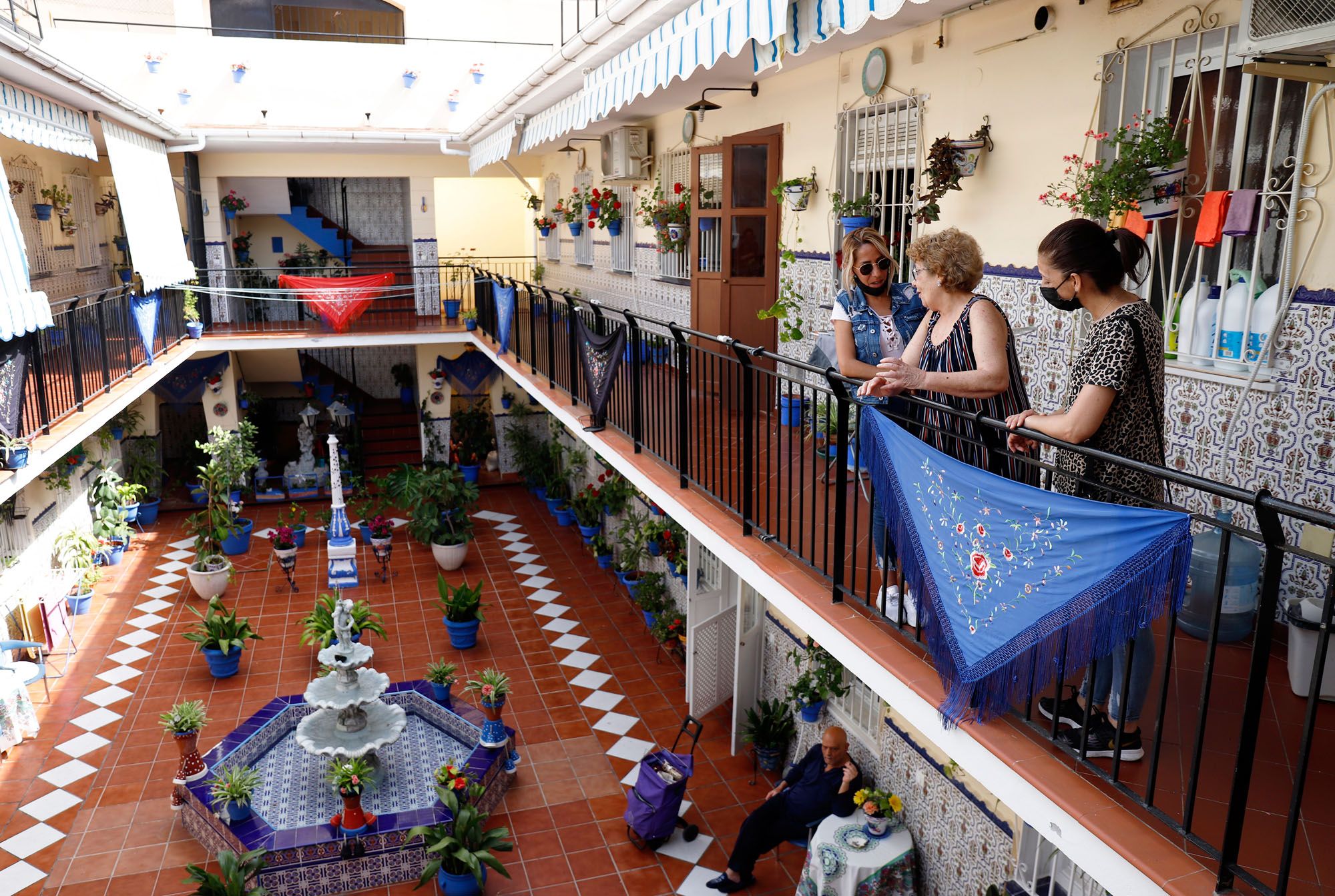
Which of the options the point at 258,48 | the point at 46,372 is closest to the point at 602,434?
the point at 46,372

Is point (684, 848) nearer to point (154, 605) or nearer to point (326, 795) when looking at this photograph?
point (326, 795)

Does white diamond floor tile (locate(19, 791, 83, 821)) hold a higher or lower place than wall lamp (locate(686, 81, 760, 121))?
lower

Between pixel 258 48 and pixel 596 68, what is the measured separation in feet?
32.8

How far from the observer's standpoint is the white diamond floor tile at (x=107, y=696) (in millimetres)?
9938

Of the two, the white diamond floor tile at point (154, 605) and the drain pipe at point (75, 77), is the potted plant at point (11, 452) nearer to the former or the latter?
the drain pipe at point (75, 77)

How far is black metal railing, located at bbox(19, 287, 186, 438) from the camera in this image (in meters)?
8.12

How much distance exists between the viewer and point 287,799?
8156 mm

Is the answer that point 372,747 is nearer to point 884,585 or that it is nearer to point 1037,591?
point 884,585

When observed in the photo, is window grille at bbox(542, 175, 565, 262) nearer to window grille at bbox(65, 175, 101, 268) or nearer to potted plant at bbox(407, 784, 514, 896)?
window grille at bbox(65, 175, 101, 268)

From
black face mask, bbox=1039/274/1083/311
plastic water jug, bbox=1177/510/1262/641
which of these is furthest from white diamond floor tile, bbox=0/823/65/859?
black face mask, bbox=1039/274/1083/311

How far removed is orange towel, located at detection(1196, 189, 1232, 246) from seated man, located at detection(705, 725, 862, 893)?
4.47 meters

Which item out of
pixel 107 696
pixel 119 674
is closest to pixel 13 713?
pixel 107 696

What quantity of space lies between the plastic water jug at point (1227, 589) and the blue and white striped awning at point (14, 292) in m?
7.58

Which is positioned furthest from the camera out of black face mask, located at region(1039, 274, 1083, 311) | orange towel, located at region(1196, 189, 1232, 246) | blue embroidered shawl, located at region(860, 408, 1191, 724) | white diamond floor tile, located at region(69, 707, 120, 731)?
white diamond floor tile, located at region(69, 707, 120, 731)
